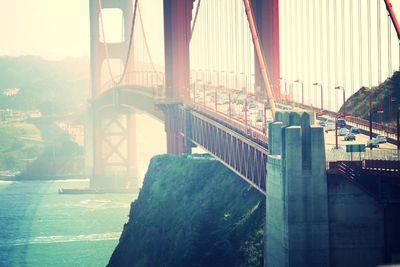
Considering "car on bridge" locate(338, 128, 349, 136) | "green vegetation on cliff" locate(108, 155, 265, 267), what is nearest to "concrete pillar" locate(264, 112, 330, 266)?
"green vegetation on cliff" locate(108, 155, 265, 267)

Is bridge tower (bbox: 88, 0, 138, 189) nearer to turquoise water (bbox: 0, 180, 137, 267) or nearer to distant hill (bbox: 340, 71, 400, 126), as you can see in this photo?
turquoise water (bbox: 0, 180, 137, 267)

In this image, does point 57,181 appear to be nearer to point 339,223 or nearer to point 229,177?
point 229,177

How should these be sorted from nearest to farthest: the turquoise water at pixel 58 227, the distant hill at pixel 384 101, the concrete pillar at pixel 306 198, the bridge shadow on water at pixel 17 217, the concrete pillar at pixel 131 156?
1. the concrete pillar at pixel 306 198
2. the distant hill at pixel 384 101
3. the turquoise water at pixel 58 227
4. the bridge shadow on water at pixel 17 217
5. the concrete pillar at pixel 131 156

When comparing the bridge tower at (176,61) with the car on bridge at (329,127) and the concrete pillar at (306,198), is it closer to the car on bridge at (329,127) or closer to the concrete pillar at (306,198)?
the car on bridge at (329,127)

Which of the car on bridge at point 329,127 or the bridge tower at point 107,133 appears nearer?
the car on bridge at point 329,127

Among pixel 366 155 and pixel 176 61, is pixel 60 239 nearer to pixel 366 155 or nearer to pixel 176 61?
pixel 176 61

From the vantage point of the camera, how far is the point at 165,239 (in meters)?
57.3

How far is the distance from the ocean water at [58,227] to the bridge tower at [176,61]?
1066 cm

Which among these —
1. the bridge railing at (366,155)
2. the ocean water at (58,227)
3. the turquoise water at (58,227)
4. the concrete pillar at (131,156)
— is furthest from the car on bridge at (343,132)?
the concrete pillar at (131,156)

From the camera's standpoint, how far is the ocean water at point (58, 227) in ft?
263

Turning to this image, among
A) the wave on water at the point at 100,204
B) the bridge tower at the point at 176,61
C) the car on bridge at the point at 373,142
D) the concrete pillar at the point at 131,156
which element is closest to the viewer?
the car on bridge at the point at 373,142

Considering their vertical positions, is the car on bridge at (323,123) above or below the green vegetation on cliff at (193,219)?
above

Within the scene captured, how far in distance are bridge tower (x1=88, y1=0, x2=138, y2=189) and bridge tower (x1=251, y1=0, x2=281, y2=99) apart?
198 feet

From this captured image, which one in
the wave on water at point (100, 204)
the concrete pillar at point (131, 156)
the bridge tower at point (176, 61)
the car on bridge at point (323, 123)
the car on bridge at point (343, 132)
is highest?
the bridge tower at point (176, 61)
